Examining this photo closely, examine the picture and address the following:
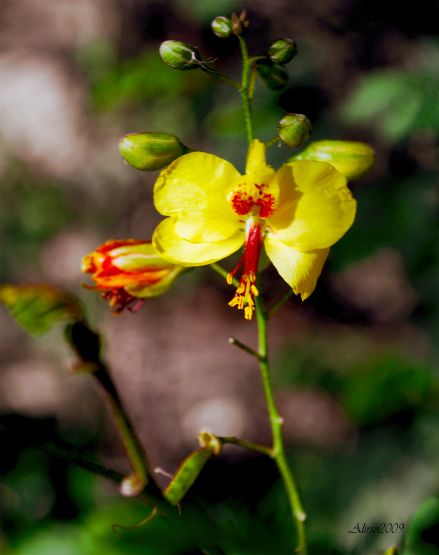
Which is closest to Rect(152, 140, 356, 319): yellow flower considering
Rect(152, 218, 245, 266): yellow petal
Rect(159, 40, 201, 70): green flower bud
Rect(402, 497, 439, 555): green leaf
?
Rect(152, 218, 245, 266): yellow petal

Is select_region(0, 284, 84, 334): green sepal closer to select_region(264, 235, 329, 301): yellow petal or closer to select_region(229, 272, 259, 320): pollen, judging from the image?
select_region(229, 272, 259, 320): pollen

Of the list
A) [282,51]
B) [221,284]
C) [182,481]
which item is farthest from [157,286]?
[221,284]

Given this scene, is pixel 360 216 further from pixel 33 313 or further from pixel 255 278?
pixel 33 313

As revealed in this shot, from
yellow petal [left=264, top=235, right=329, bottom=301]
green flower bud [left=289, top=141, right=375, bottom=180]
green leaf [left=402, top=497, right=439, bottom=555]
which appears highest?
green flower bud [left=289, top=141, right=375, bottom=180]

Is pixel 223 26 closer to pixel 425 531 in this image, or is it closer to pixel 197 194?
pixel 197 194

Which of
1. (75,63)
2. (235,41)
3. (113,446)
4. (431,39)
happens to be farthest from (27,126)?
(431,39)

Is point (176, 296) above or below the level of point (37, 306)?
below
